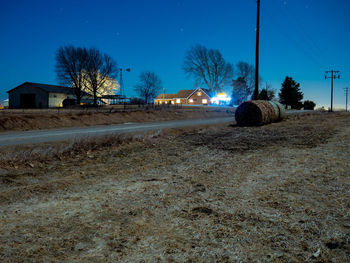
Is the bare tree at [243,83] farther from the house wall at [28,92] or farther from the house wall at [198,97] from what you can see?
the house wall at [28,92]

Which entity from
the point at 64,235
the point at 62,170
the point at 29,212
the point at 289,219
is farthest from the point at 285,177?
the point at 62,170

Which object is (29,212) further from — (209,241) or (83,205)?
(209,241)

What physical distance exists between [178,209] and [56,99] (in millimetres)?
56190

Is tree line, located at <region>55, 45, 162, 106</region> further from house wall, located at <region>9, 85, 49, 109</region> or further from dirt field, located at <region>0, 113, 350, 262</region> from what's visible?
dirt field, located at <region>0, 113, 350, 262</region>

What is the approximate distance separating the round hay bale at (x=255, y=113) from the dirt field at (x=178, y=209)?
8.27m

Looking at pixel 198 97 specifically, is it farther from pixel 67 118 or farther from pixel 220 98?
pixel 67 118

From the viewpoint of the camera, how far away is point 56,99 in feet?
177

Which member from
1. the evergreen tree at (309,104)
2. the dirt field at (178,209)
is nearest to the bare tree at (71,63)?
the dirt field at (178,209)

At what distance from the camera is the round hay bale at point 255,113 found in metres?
14.3

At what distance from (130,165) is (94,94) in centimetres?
4896

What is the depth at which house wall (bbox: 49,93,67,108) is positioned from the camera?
173 ft

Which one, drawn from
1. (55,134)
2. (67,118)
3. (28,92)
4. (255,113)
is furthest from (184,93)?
(55,134)

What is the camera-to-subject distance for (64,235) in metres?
2.60

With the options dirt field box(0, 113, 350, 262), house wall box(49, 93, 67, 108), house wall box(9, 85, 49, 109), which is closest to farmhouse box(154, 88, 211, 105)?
house wall box(49, 93, 67, 108)
